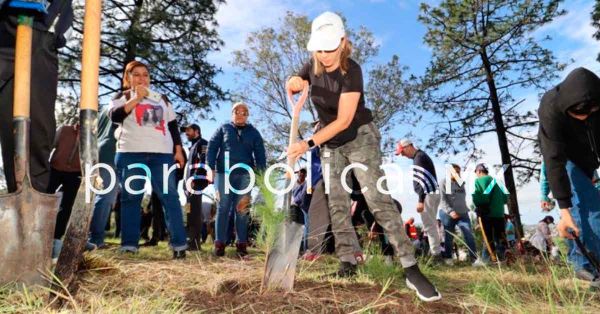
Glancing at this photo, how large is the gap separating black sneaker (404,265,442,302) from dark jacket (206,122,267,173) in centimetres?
292

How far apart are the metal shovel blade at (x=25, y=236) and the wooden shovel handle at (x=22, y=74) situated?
1.14ft

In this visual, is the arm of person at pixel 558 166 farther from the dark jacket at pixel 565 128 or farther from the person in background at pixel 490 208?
the person in background at pixel 490 208

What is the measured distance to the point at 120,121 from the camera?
4.21 meters

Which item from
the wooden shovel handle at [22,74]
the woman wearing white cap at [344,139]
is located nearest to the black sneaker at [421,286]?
the woman wearing white cap at [344,139]

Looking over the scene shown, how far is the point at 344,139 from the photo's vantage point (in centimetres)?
306

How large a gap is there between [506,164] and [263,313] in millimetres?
11973

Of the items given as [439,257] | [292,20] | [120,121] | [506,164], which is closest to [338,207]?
[120,121]

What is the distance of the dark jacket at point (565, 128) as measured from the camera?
3.09 meters

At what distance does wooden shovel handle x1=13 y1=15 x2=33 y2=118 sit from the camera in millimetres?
2225

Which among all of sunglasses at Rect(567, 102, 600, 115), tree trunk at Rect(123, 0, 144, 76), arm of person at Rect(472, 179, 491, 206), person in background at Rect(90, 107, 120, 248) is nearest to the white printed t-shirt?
person in background at Rect(90, 107, 120, 248)

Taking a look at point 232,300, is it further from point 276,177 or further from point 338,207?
point 338,207

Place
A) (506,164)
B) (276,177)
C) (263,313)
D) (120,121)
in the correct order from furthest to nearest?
(506,164), (120,121), (276,177), (263,313)

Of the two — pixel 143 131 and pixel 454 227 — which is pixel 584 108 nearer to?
pixel 143 131

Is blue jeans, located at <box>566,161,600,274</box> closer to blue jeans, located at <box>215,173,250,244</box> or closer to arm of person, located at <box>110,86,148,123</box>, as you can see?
blue jeans, located at <box>215,173,250,244</box>
